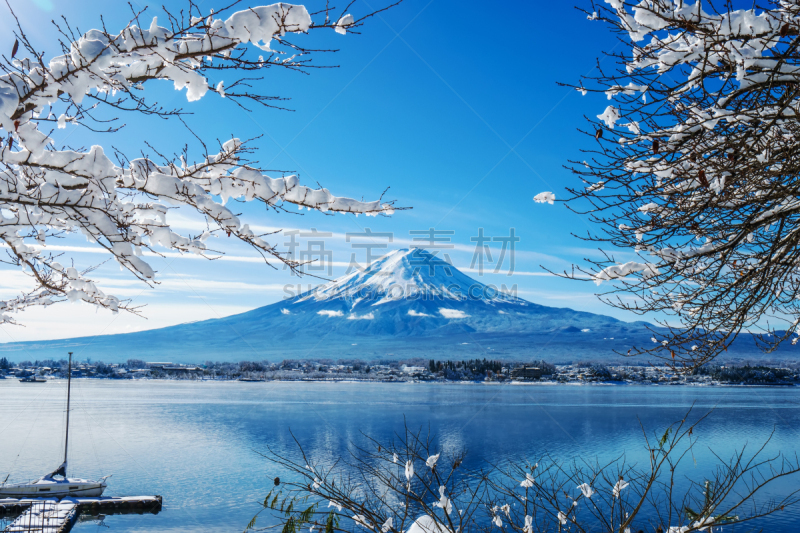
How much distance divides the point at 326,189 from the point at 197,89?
2.98 ft

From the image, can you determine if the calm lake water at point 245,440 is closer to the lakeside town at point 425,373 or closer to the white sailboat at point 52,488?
the white sailboat at point 52,488

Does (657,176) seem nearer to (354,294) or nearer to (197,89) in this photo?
(197,89)

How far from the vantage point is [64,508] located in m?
15.0

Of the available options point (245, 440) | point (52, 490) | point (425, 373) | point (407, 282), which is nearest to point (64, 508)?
point (52, 490)

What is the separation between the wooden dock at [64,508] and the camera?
1340cm

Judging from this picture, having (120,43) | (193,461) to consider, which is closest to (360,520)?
(120,43)

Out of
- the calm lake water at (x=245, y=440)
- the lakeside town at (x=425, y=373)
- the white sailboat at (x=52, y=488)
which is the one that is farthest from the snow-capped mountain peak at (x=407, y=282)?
the white sailboat at (x=52, y=488)

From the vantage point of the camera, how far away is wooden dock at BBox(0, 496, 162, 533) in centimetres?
1340

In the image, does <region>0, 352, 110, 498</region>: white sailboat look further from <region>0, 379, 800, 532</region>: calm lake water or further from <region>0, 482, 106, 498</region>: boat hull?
<region>0, 379, 800, 532</region>: calm lake water

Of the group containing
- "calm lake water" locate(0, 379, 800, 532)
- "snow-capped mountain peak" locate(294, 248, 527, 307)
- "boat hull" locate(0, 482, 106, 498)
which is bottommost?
"calm lake water" locate(0, 379, 800, 532)

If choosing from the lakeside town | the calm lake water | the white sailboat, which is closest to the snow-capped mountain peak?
the lakeside town

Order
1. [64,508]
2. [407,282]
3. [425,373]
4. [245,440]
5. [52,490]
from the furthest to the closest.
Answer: [407,282], [425,373], [245,440], [52,490], [64,508]

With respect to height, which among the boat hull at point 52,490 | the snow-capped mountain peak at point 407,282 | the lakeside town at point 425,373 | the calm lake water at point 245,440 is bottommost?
the lakeside town at point 425,373

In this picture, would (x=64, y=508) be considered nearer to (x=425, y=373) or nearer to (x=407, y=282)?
(x=425, y=373)
